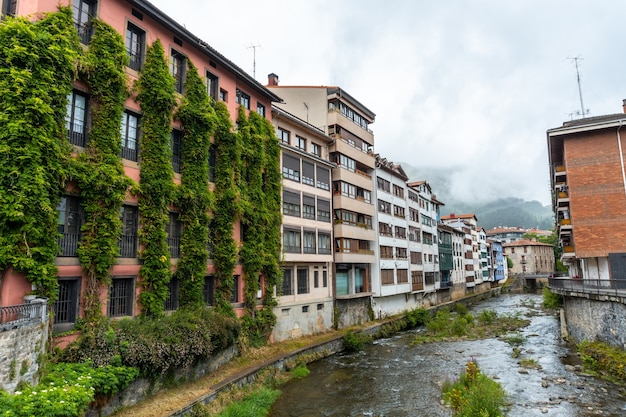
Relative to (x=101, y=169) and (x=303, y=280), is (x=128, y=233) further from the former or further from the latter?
(x=303, y=280)

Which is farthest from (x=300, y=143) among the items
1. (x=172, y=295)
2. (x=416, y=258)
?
(x=416, y=258)

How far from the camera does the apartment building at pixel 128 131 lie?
14906mm

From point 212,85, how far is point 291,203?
10221mm

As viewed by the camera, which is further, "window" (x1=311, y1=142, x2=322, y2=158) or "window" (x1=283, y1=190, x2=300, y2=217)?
"window" (x1=311, y1=142, x2=322, y2=158)

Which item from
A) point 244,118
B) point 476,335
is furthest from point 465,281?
point 244,118

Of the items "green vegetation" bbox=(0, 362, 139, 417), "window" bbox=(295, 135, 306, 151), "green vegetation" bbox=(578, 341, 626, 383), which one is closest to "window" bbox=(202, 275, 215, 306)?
"green vegetation" bbox=(0, 362, 139, 417)

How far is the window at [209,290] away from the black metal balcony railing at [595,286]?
74.5 feet

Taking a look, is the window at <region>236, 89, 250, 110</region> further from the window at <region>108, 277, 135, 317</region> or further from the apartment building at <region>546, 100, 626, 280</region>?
the apartment building at <region>546, 100, 626, 280</region>

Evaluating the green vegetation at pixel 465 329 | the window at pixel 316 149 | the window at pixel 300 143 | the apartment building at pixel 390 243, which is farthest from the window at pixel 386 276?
the window at pixel 300 143

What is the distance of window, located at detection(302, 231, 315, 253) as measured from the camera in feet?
98.7

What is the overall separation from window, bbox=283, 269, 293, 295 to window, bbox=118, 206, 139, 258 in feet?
41.9

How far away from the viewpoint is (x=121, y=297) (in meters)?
17.0

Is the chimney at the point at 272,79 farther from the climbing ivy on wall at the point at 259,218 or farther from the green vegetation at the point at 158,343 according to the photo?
the green vegetation at the point at 158,343

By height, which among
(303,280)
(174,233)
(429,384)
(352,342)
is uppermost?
(174,233)
